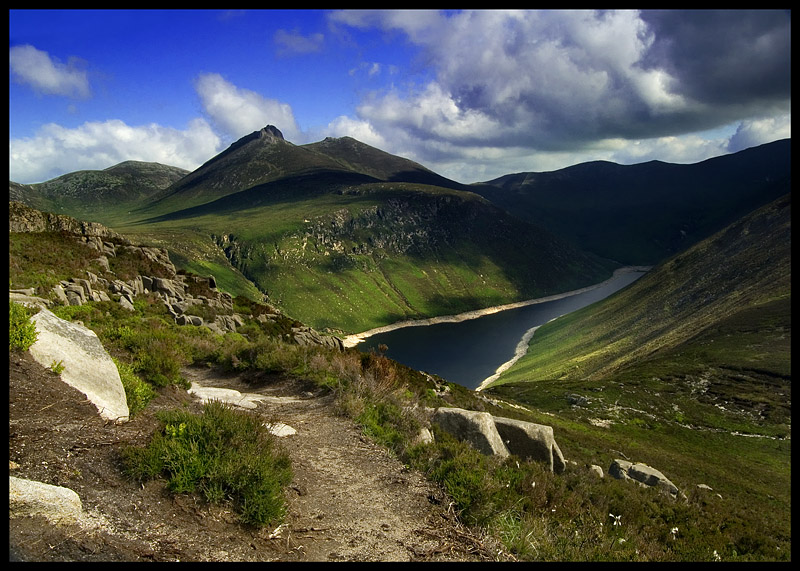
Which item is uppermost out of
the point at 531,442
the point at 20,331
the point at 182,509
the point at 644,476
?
the point at 20,331

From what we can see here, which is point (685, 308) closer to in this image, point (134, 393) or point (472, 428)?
point (472, 428)

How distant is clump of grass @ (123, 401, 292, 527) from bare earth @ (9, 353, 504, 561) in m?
0.19

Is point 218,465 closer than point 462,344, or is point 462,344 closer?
point 218,465

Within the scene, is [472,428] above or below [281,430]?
below

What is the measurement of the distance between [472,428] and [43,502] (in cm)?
1185

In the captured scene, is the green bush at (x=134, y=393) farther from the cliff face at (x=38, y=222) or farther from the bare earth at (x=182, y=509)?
the cliff face at (x=38, y=222)

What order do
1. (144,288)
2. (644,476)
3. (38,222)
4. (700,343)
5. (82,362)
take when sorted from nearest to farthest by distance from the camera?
(82,362)
(644,476)
(144,288)
(38,222)
(700,343)

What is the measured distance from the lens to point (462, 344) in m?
150

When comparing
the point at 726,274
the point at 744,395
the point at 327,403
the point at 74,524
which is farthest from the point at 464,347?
the point at 74,524

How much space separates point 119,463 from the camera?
7000 mm

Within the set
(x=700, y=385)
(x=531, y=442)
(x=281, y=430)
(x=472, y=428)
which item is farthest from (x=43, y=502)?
(x=700, y=385)

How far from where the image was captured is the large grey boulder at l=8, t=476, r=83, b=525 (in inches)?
206

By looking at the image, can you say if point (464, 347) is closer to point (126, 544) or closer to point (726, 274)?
point (726, 274)
